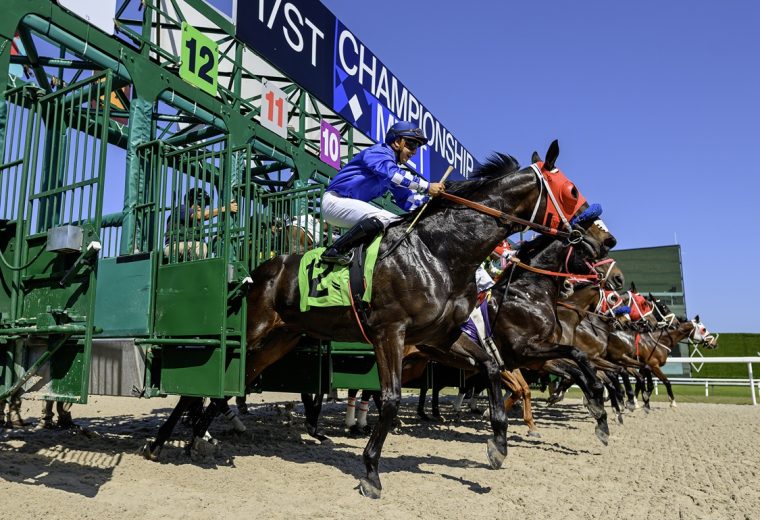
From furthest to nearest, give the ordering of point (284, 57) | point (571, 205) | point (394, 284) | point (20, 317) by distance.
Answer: point (284, 57) → point (571, 205) → point (394, 284) → point (20, 317)

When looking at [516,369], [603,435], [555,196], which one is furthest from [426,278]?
[516,369]

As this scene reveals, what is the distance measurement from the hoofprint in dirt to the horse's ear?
255cm

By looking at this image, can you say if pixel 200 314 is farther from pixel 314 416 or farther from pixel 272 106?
pixel 272 106

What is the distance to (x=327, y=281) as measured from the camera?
193 inches

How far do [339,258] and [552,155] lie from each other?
6.34 feet

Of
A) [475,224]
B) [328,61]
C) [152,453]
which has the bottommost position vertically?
[152,453]

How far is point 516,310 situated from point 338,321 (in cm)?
294

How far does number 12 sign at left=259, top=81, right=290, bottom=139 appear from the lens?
375 inches

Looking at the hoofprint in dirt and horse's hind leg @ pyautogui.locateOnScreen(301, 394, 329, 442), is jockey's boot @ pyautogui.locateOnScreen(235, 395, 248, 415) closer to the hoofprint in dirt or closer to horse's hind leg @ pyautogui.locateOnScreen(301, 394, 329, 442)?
the hoofprint in dirt

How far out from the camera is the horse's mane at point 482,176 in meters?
5.02

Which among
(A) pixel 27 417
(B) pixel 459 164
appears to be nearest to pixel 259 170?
(A) pixel 27 417

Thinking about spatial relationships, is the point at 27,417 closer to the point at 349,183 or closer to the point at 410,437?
the point at 410,437

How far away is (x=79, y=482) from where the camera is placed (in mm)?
4207

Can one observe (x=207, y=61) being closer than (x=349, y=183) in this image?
No
